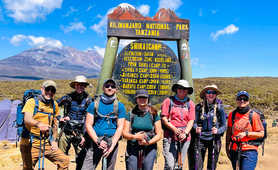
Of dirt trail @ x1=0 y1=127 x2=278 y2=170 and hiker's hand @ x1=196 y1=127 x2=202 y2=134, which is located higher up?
hiker's hand @ x1=196 y1=127 x2=202 y2=134

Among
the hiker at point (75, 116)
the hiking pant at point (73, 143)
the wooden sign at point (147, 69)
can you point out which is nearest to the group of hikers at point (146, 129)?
the hiker at point (75, 116)

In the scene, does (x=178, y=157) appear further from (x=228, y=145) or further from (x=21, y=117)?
(x=21, y=117)

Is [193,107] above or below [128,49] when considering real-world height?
below

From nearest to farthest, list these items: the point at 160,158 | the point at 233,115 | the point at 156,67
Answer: the point at 233,115
the point at 156,67
the point at 160,158

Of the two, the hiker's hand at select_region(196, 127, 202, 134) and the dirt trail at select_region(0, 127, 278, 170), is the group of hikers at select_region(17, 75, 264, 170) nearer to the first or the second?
the hiker's hand at select_region(196, 127, 202, 134)

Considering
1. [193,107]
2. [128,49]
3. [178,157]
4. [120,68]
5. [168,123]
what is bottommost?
[178,157]

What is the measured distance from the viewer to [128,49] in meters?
5.09

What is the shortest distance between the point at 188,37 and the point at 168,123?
8.03 ft

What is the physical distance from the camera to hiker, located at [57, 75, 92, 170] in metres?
3.89

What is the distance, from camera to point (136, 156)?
3338mm

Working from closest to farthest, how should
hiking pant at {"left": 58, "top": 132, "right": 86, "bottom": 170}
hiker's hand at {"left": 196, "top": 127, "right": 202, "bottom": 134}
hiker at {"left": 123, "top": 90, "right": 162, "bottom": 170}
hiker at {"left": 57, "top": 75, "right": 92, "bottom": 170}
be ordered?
1. hiker at {"left": 123, "top": 90, "right": 162, "bottom": 170}
2. hiker's hand at {"left": 196, "top": 127, "right": 202, "bottom": 134}
3. hiker at {"left": 57, "top": 75, "right": 92, "bottom": 170}
4. hiking pant at {"left": 58, "top": 132, "right": 86, "bottom": 170}

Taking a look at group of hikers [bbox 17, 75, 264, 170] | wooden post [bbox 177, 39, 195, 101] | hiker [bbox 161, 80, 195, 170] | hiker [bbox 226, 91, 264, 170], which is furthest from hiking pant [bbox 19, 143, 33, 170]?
wooden post [bbox 177, 39, 195, 101]

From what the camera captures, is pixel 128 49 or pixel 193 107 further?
pixel 128 49

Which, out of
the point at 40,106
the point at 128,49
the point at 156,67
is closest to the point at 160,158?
the point at 156,67
